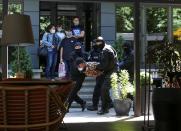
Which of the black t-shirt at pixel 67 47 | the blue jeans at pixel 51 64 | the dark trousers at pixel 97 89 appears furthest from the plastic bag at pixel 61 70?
the dark trousers at pixel 97 89

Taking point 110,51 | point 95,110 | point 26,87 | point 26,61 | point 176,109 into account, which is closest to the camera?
point 26,87

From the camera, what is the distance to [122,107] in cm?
911

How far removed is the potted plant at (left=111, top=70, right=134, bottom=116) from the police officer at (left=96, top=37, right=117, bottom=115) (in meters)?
0.13

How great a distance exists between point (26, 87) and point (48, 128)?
1.41 feet

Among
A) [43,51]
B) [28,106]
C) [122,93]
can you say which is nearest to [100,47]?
[122,93]

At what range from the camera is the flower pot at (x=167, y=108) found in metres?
5.18

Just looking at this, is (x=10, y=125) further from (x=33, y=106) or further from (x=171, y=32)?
(x=171, y=32)

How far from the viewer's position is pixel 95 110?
395 inches

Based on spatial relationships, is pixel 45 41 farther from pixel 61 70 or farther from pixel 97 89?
pixel 97 89

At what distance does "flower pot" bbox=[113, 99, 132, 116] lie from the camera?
9.07 meters

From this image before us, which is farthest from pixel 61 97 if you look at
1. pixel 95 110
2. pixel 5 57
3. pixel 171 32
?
pixel 171 32

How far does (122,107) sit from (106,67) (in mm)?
847

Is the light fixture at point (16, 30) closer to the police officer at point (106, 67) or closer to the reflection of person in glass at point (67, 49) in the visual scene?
the police officer at point (106, 67)

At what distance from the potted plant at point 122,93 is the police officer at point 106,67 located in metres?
0.13
